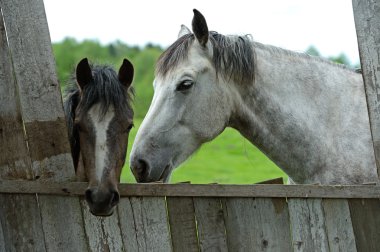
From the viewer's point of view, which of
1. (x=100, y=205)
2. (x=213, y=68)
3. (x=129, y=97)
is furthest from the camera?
(x=213, y=68)

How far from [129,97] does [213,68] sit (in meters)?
0.70

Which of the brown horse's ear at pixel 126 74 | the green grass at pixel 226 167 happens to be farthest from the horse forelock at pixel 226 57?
the green grass at pixel 226 167

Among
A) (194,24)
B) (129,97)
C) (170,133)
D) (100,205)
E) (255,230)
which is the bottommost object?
(255,230)

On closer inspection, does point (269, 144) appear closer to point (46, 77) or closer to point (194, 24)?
point (194, 24)

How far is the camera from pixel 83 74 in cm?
424

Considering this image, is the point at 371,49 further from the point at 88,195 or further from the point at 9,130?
the point at 9,130

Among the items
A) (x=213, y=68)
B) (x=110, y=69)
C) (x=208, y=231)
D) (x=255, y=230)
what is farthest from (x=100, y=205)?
(x=213, y=68)

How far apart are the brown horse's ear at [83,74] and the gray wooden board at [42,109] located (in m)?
0.37

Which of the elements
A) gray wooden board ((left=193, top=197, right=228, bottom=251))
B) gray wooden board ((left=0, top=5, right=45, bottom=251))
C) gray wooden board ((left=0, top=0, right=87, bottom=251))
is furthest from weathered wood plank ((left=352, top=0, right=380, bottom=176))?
gray wooden board ((left=0, top=5, right=45, bottom=251))

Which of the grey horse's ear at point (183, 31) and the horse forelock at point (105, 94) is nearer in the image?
the horse forelock at point (105, 94)

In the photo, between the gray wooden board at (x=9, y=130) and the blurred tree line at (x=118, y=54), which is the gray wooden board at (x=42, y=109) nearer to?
the gray wooden board at (x=9, y=130)

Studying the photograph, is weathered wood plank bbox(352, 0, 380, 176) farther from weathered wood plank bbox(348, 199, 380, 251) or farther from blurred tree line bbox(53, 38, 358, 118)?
blurred tree line bbox(53, 38, 358, 118)

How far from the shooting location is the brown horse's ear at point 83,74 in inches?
164

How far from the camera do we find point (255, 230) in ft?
12.4
